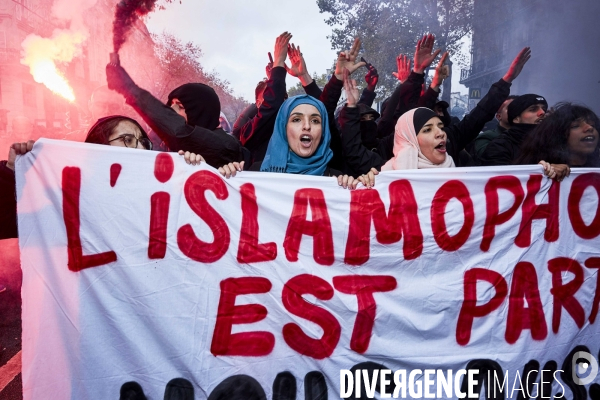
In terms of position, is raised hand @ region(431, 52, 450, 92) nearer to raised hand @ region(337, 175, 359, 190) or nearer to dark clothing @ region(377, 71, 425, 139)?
dark clothing @ region(377, 71, 425, 139)

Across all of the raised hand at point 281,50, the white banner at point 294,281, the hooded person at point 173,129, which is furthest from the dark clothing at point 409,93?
the hooded person at point 173,129

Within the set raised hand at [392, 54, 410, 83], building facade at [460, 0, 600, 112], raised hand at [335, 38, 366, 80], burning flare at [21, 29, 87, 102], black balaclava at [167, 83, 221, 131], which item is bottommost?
black balaclava at [167, 83, 221, 131]

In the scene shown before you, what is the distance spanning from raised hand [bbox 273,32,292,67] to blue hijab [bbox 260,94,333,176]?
1.79 ft

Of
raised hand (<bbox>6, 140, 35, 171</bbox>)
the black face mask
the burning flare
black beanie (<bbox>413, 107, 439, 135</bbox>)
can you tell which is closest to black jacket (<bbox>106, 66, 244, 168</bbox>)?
raised hand (<bbox>6, 140, 35, 171</bbox>)

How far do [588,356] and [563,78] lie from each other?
512 inches

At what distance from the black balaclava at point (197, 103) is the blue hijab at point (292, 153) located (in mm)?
576

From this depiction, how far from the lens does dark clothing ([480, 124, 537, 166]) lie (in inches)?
125

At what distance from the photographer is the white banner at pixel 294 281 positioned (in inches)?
78.7

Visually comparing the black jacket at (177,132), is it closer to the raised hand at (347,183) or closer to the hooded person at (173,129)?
the hooded person at (173,129)

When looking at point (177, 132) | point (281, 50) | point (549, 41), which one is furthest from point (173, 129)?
point (549, 41)

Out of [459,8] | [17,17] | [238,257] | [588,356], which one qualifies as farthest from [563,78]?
[17,17]

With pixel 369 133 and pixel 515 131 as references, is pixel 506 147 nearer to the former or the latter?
pixel 515 131

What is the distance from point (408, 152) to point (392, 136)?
3.18 ft

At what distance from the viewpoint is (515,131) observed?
3.45m
